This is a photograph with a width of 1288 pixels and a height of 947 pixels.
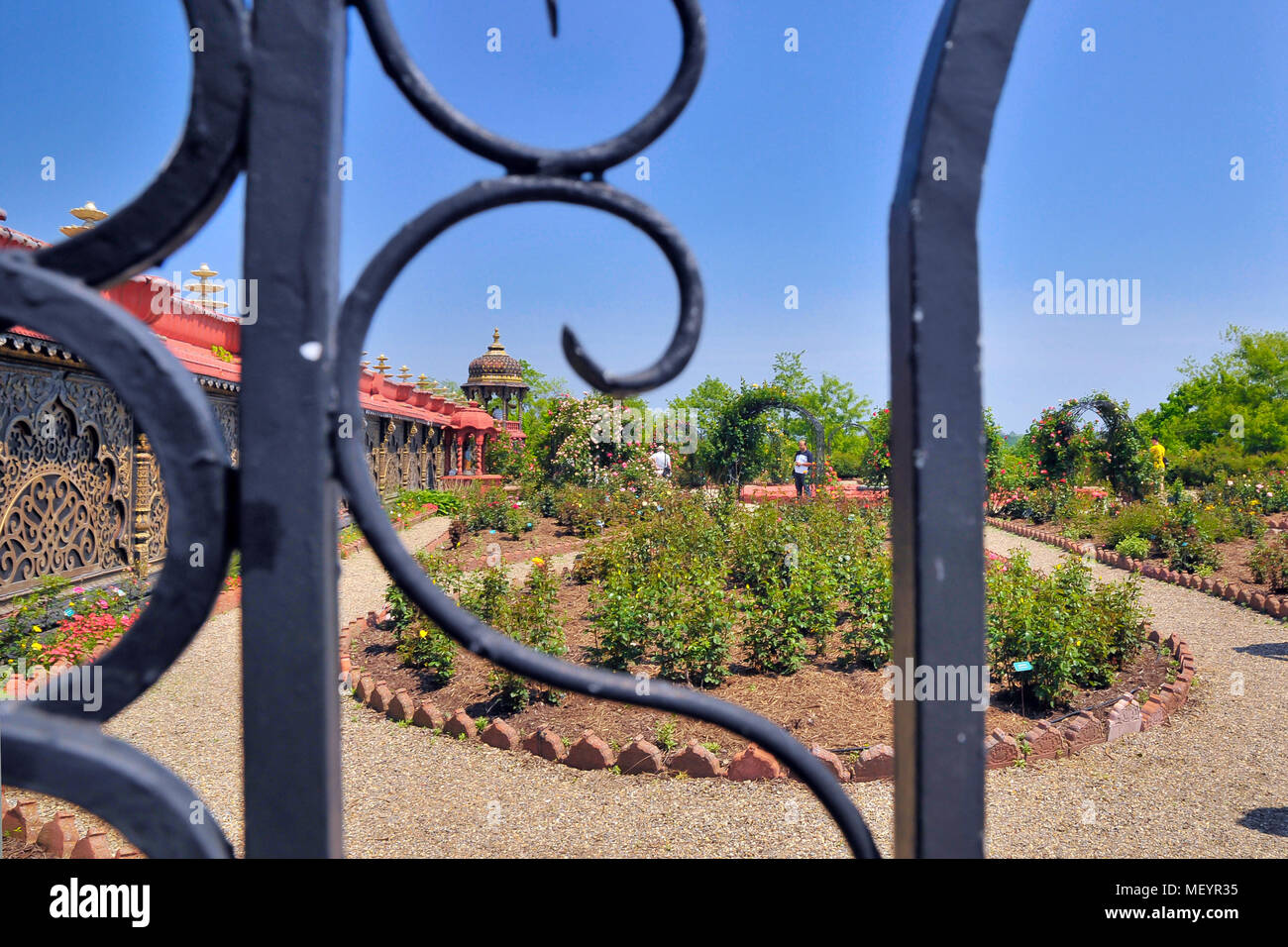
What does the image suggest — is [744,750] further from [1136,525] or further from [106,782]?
[1136,525]

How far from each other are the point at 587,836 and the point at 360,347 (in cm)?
341

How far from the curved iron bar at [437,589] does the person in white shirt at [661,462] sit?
1573 centimetres

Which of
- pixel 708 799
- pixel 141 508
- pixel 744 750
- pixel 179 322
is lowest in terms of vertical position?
Result: pixel 708 799

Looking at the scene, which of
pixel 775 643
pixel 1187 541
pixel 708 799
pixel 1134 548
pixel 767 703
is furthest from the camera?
pixel 1134 548

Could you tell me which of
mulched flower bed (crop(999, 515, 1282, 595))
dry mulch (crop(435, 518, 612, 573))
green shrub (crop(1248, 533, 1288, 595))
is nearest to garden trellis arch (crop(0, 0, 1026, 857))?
dry mulch (crop(435, 518, 612, 573))

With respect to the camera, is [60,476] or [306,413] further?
[60,476]

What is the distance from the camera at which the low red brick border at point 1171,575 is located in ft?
26.5

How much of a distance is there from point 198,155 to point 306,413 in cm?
25

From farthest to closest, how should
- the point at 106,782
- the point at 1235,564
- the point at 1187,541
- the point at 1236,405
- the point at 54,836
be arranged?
the point at 1236,405 < the point at 1187,541 < the point at 1235,564 < the point at 54,836 < the point at 106,782

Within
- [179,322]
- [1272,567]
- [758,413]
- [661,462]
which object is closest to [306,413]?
[179,322]

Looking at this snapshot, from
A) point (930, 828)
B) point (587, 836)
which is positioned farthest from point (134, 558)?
point (930, 828)

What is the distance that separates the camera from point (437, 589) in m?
0.61

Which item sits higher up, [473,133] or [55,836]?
[473,133]
